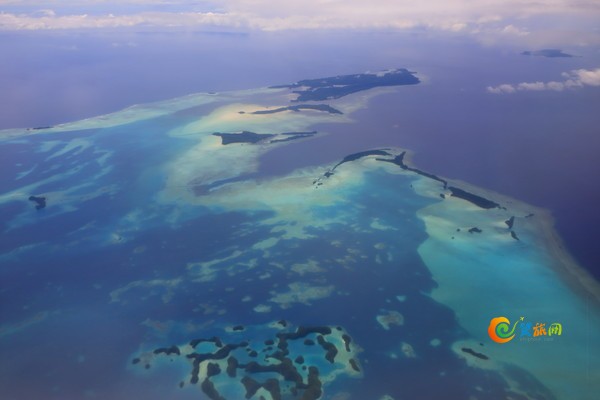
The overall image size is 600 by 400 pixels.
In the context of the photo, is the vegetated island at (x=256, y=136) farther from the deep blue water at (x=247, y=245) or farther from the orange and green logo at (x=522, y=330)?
the orange and green logo at (x=522, y=330)

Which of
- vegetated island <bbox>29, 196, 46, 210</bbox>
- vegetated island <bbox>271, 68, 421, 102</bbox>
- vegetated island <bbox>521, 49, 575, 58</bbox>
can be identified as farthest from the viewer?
vegetated island <bbox>521, 49, 575, 58</bbox>

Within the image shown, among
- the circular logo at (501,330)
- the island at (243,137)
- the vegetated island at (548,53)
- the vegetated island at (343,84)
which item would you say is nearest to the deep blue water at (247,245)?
the circular logo at (501,330)

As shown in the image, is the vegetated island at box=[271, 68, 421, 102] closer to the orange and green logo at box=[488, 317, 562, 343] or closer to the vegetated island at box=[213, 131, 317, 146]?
the vegetated island at box=[213, 131, 317, 146]

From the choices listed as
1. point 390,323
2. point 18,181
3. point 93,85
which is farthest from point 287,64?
point 390,323

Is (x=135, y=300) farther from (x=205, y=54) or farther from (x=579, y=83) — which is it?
(x=205, y=54)

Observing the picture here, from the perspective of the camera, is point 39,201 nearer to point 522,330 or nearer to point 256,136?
point 256,136

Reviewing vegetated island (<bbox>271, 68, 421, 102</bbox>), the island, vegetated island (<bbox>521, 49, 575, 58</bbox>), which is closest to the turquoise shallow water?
the island
